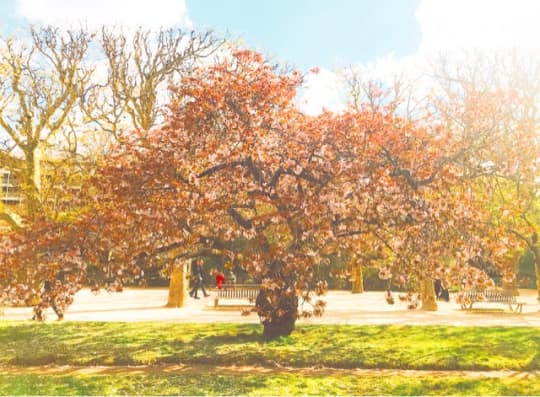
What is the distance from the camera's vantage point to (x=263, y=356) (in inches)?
457

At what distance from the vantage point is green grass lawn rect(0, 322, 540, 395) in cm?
923

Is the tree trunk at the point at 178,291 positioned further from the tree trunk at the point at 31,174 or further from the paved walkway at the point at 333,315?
the tree trunk at the point at 31,174

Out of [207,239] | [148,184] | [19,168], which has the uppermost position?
[19,168]

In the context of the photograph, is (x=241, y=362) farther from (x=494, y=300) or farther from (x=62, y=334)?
(x=494, y=300)

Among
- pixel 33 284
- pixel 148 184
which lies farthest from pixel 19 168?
pixel 148 184

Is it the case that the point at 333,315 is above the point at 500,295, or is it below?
below

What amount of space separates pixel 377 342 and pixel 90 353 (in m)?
6.68

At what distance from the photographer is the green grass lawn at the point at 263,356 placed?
923 centimetres

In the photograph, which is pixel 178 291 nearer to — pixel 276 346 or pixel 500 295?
pixel 276 346

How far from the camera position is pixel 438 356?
11.7 m

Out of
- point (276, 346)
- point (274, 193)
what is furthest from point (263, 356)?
point (274, 193)

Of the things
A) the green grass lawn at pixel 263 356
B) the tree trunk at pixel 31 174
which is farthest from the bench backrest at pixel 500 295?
the tree trunk at pixel 31 174

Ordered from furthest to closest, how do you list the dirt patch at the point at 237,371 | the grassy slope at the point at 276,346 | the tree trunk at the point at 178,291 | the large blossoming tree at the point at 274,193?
the tree trunk at the point at 178,291 < the grassy slope at the point at 276,346 < the large blossoming tree at the point at 274,193 < the dirt patch at the point at 237,371

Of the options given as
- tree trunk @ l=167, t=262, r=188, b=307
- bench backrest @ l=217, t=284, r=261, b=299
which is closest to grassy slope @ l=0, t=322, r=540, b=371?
tree trunk @ l=167, t=262, r=188, b=307
